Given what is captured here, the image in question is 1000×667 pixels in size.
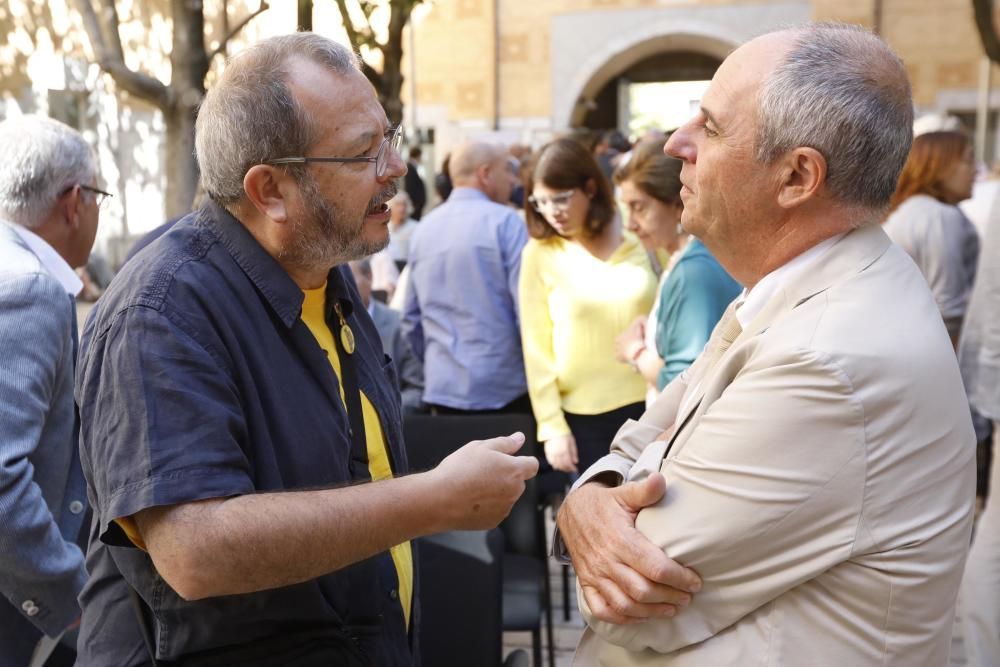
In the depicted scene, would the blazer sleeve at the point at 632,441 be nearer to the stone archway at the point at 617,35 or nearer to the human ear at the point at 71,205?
the human ear at the point at 71,205

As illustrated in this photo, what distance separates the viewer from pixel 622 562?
1499 mm

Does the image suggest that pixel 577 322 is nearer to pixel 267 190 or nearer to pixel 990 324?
pixel 990 324

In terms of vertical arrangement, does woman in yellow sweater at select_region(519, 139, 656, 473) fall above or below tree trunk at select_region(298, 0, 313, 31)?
below

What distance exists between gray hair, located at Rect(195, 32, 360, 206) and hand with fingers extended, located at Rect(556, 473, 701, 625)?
2.55 ft

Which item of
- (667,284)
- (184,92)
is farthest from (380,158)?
(184,92)

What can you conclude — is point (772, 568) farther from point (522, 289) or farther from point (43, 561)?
point (522, 289)

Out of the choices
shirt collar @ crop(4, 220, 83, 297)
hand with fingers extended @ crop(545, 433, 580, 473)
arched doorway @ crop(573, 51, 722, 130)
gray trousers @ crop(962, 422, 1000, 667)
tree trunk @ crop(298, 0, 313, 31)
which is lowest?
gray trousers @ crop(962, 422, 1000, 667)

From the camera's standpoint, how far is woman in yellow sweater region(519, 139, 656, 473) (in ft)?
13.3

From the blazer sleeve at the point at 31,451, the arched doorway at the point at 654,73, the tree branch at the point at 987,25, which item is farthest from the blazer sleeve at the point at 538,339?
the arched doorway at the point at 654,73

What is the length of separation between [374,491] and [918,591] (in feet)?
2.62

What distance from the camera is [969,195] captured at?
4.97 meters

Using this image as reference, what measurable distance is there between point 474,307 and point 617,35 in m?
17.3

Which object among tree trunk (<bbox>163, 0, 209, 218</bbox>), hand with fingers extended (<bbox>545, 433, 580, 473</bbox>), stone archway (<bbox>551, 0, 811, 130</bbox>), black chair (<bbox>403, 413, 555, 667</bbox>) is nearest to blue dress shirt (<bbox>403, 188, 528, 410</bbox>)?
hand with fingers extended (<bbox>545, 433, 580, 473</bbox>)

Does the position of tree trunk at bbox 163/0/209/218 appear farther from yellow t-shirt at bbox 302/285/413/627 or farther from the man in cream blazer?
the man in cream blazer
